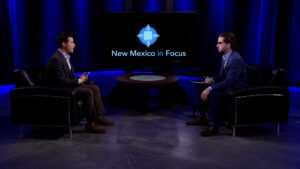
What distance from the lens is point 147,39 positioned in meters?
5.60

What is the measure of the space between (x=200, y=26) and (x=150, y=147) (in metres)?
4.83

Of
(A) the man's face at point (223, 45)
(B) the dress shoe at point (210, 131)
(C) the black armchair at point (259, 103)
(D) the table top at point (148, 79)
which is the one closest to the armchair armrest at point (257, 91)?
(C) the black armchair at point (259, 103)

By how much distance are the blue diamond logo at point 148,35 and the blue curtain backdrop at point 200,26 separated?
1975 mm

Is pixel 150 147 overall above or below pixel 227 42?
below

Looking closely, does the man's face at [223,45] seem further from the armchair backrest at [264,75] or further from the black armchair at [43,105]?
the black armchair at [43,105]

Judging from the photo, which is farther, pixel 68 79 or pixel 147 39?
pixel 147 39

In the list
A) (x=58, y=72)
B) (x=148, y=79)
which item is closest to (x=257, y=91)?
(x=148, y=79)

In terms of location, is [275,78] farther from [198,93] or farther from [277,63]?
[277,63]

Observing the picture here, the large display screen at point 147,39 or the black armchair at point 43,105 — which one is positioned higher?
the large display screen at point 147,39

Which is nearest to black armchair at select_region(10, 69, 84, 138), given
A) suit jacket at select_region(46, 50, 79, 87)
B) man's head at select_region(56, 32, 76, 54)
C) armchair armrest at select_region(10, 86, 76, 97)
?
armchair armrest at select_region(10, 86, 76, 97)

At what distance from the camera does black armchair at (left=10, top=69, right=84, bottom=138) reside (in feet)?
11.7

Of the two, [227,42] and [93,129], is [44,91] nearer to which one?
[93,129]

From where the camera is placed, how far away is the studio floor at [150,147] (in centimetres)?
301

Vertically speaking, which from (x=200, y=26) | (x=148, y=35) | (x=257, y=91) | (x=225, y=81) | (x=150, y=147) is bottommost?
(x=150, y=147)
